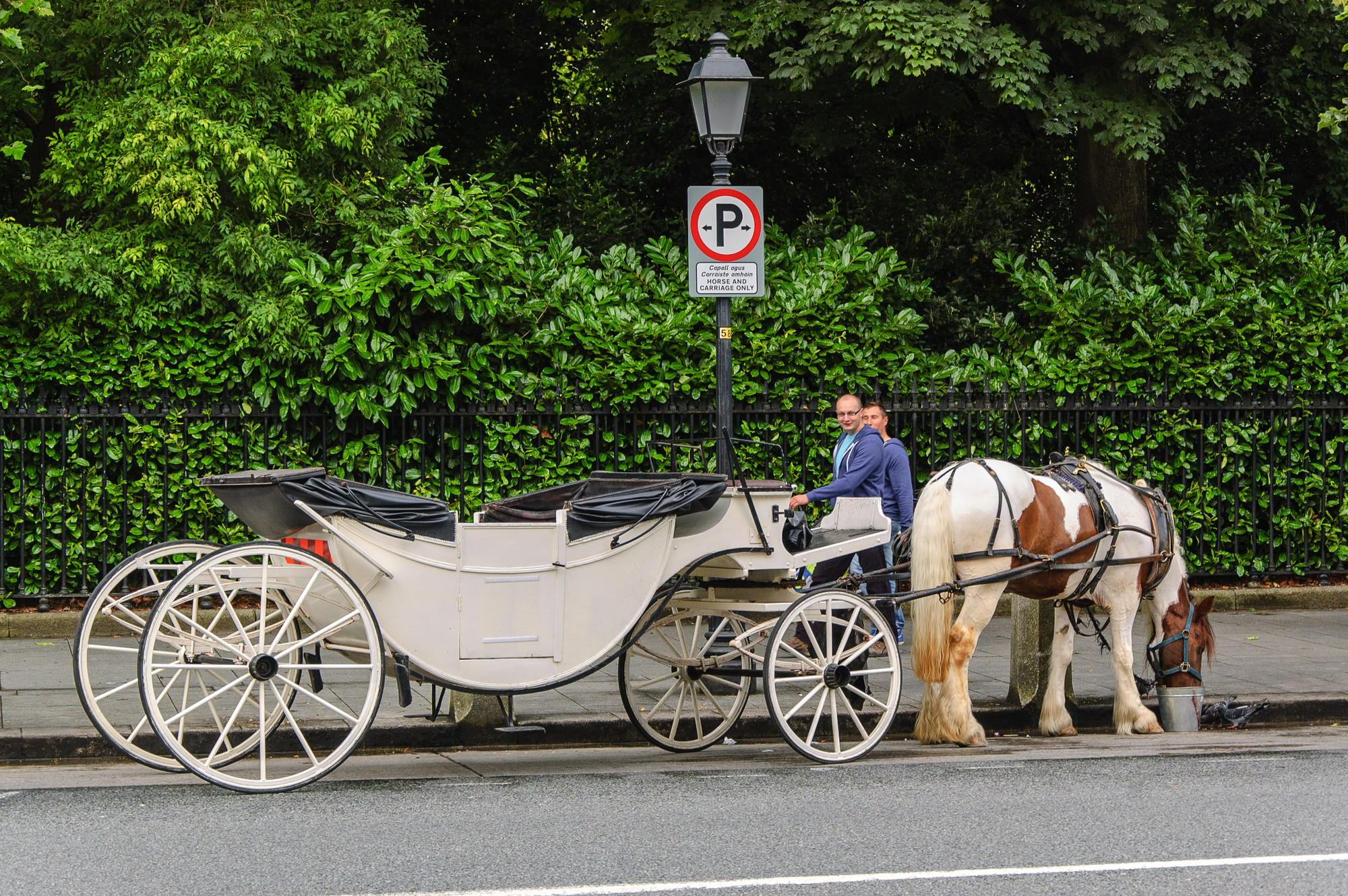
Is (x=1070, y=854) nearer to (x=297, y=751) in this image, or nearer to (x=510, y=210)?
(x=297, y=751)

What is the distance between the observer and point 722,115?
913cm

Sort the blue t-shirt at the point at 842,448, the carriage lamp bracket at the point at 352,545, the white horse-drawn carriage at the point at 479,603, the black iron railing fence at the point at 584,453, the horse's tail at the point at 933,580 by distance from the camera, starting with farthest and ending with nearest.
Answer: the black iron railing fence at the point at 584,453, the blue t-shirt at the point at 842,448, the horse's tail at the point at 933,580, the carriage lamp bracket at the point at 352,545, the white horse-drawn carriage at the point at 479,603

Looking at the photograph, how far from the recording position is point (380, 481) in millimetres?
10969

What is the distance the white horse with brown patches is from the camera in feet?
24.5

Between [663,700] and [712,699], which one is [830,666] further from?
[663,700]

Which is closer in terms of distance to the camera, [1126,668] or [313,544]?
[313,544]

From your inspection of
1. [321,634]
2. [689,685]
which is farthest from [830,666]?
[321,634]

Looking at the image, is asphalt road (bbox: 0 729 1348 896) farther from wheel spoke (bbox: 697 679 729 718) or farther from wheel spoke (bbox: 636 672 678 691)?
wheel spoke (bbox: 636 672 678 691)

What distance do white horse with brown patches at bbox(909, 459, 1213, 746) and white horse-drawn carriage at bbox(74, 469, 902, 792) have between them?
0.36 metres

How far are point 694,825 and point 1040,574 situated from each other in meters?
2.98

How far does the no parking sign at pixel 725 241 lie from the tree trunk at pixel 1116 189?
726 cm

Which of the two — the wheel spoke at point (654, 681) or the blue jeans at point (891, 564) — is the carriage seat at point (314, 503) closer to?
the wheel spoke at point (654, 681)

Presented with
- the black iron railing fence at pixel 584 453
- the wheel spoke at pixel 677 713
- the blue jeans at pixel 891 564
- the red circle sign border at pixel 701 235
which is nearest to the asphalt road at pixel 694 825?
the wheel spoke at pixel 677 713

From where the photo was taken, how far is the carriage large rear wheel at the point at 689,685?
748 cm
